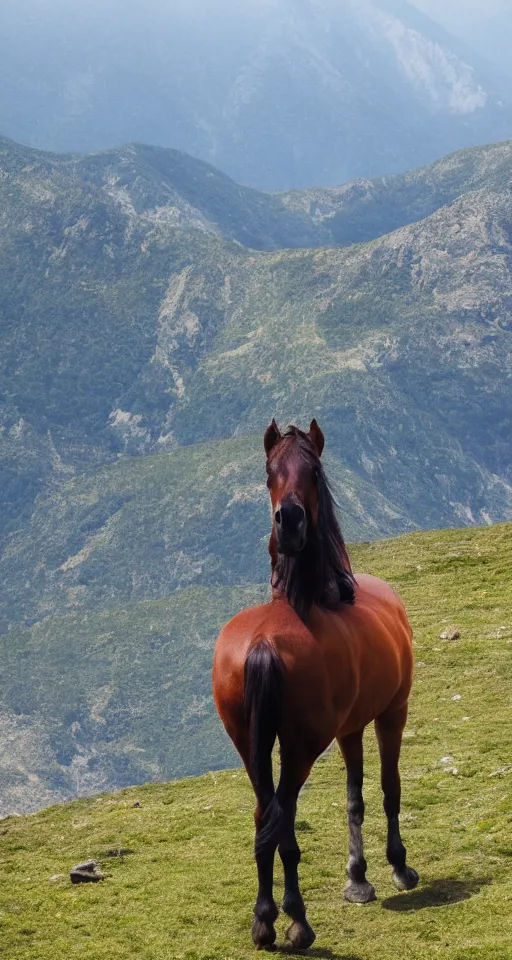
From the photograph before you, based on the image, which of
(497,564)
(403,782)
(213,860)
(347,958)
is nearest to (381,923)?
(347,958)

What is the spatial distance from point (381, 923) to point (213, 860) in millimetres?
4668

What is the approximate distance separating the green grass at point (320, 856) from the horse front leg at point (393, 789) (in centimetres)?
24

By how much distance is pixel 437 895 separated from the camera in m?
17.8

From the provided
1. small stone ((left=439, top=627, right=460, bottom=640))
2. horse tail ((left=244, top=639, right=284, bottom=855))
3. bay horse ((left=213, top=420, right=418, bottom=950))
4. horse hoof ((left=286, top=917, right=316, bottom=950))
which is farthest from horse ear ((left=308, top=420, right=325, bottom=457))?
small stone ((left=439, top=627, right=460, bottom=640))

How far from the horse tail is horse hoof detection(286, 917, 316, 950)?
39.6 inches

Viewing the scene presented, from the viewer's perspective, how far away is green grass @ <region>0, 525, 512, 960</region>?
53.5 ft

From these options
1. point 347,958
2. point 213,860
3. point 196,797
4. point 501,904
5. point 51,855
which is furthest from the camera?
point 196,797

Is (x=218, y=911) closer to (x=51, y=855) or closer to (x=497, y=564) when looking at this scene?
(x=51, y=855)

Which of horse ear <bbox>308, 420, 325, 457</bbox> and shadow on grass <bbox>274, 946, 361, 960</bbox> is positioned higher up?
horse ear <bbox>308, 420, 325, 457</bbox>

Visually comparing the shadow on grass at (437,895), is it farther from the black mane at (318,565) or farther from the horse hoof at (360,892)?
the black mane at (318,565)

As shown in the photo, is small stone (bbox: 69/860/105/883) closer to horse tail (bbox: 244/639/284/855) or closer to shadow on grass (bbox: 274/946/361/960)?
shadow on grass (bbox: 274/946/361/960)

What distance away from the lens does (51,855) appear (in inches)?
915

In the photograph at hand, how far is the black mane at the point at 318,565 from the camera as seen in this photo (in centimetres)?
1672

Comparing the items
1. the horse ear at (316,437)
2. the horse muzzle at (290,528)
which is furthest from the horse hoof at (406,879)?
the horse ear at (316,437)
